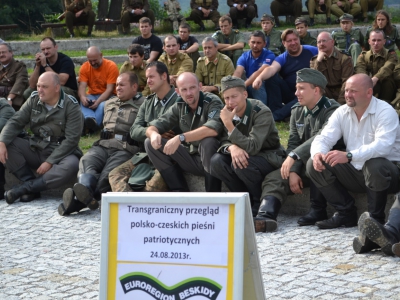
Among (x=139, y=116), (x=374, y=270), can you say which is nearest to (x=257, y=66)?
(x=139, y=116)

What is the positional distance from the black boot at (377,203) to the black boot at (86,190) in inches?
110

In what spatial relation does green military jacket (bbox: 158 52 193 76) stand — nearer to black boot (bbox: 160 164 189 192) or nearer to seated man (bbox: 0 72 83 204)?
seated man (bbox: 0 72 83 204)

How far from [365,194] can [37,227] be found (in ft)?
9.98

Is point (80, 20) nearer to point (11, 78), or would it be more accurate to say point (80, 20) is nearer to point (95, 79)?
point (11, 78)

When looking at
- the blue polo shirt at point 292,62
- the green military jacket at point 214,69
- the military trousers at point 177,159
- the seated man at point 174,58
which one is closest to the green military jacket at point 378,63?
the blue polo shirt at point 292,62

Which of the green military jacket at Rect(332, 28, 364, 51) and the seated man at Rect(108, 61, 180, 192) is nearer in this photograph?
the seated man at Rect(108, 61, 180, 192)

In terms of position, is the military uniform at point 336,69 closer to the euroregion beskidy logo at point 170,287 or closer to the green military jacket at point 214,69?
the green military jacket at point 214,69

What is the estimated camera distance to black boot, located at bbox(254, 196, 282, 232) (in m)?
6.88

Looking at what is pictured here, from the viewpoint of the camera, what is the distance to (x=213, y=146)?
7.50m

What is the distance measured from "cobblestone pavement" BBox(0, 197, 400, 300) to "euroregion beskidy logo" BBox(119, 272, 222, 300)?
4.42 feet

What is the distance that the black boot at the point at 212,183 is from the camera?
299 inches

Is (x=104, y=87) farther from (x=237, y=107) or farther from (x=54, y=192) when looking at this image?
(x=237, y=107)

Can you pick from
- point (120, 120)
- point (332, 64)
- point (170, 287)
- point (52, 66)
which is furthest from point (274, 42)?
point (170, 287)

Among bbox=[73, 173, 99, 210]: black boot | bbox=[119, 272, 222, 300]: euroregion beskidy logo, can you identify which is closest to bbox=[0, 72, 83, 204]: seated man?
bbox=[73, 173, 99, 210]: black boot
